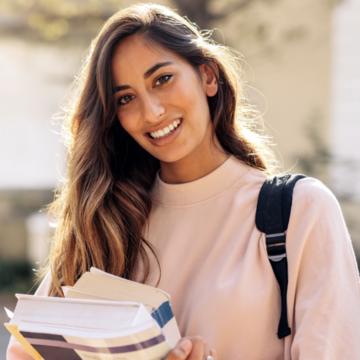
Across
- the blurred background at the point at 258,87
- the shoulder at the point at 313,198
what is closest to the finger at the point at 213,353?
the shoulder at the point at 313,198

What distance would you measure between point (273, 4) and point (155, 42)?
6151 millimetres

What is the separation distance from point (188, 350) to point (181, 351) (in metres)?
0.02

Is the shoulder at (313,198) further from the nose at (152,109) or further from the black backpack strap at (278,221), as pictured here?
the nose at (152,109)

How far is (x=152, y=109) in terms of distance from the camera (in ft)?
8.54

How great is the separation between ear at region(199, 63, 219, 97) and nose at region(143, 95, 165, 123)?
23 centimetres

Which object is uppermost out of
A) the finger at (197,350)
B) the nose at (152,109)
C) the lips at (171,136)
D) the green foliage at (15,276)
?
the nose at (152,109)

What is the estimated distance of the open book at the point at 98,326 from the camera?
197 centimetres

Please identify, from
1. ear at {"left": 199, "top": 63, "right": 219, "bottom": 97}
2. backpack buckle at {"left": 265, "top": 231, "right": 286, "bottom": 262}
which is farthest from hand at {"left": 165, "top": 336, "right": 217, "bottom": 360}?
ear at {"left": 199, "top": 63, "right": 219, "bottom": 97}

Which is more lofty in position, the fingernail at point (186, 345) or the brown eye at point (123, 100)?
the brown eye at point (123, 100)

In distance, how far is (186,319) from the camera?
2.45 metres

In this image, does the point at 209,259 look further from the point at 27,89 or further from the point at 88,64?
the point at 27,89

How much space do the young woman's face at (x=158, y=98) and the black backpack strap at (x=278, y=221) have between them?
0.99 ft

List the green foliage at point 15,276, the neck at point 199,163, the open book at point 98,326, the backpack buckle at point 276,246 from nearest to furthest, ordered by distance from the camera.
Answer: the open book at point 98,326
the backpack buckle at point 276,246
the neck at point 199,163
the green foliage at point 15,276

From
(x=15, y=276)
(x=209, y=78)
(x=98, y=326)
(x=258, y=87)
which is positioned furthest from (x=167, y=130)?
(x=258, y=87)
